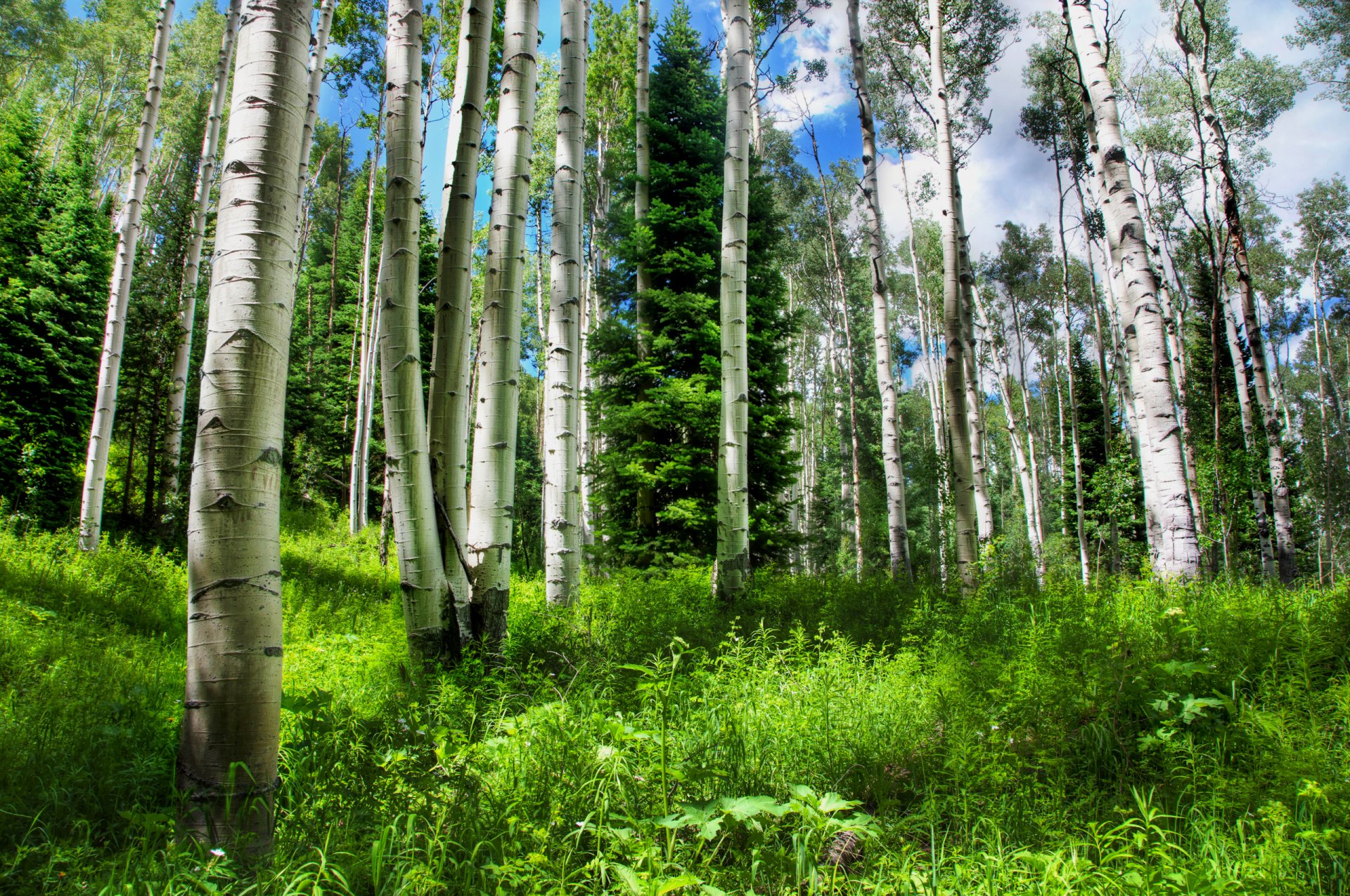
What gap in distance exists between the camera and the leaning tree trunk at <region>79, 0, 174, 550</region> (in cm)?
816

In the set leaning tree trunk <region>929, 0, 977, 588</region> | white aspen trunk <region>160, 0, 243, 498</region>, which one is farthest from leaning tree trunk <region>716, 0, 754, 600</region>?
white aspen trunk <region>160, 0, 243, 498</region>

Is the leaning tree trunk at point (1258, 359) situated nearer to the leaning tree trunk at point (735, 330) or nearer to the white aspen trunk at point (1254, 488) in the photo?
the white aspen trunk at point (1254, 488)

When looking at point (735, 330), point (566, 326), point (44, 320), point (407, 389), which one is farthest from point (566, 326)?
point (44, 320)

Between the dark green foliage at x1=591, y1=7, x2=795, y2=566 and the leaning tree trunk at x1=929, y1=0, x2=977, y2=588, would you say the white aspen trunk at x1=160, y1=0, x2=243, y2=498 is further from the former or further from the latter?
the leaning tree trunk at x1=929, y1=0, x2=977, y2=588

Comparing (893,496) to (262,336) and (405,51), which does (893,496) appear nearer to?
(405,51)

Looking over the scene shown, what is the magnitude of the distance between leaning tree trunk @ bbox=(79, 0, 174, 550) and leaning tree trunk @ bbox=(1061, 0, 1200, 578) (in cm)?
1155

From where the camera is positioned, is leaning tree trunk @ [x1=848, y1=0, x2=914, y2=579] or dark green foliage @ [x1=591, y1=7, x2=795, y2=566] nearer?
dark green foliage @ [x1=591, y1=7, x2=795, y2=566]

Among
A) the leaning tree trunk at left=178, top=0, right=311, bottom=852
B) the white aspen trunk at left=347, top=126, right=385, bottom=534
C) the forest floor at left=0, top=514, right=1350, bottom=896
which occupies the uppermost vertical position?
the white aspen trunk at left=347, top=126, right=385, bottom=534

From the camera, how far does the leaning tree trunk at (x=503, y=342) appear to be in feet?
14.5

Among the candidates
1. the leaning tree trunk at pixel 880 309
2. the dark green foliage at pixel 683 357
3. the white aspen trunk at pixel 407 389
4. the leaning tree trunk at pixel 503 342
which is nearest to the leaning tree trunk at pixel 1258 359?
the leaning tree trunk at pixel 880 309

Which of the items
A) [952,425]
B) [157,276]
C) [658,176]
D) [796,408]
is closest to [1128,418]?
[952,425]

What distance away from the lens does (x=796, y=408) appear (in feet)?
117

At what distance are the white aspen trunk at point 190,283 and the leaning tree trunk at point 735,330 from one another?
28.6 ft

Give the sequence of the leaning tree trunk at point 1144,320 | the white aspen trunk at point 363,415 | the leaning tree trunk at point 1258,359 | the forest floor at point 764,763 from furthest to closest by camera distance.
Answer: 1. the white aspen trunk at point 363,415
2. the leaning tree trunk at point 1258,359
3. the leaning tree trunk at point 1144,320
4. the forest floor at point 764,763
